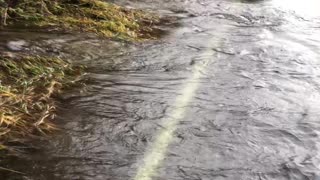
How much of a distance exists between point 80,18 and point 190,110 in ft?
11.8

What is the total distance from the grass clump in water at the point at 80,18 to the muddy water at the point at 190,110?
0.45m

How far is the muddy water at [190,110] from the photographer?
3975mm

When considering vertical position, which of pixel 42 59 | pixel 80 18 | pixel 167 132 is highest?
pixel 80 18

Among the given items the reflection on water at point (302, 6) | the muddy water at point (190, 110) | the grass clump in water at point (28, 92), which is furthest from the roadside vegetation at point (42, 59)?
the reflection on water at point (302, 6)

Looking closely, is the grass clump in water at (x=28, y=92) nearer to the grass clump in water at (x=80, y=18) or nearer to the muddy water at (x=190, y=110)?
the muddy water at (x=190, y=110)

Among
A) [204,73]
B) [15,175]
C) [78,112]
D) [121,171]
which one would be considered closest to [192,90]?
[204,73]

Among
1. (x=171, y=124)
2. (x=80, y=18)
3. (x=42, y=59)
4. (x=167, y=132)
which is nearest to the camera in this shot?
(x=167, y=132)

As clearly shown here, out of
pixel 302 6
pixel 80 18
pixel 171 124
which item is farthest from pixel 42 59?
pixel 302 6

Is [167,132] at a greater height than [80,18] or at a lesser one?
lesser

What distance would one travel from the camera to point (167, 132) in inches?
179

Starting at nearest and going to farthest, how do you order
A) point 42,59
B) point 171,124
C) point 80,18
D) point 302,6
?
1. point 171,124
2. point 42,59
3. point 80,18
4. point 302,6

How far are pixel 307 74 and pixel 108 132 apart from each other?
3.08 metres

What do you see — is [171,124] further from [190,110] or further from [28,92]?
[28,92]

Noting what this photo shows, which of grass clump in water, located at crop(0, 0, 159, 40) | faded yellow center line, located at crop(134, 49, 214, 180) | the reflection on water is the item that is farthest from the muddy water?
the reflection on water
